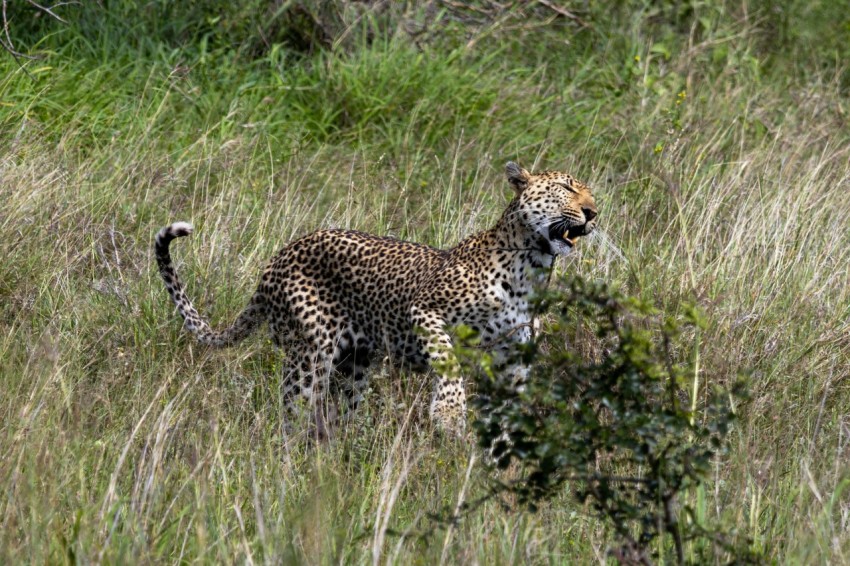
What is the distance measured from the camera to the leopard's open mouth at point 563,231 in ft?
18.8

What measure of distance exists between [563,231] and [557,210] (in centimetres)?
9

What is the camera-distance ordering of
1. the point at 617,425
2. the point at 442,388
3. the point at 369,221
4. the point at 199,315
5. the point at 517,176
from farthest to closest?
the point at 369,221 → the point at 199,315 → the point at 517,176 → the point at 442,388 → the point at 617,425

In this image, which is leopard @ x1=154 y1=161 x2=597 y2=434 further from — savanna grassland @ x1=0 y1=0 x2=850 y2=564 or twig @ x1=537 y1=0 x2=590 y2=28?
twig @ x1=537 y1=0 x2=590 y2=28

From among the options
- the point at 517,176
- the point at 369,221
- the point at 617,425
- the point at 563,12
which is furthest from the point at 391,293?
the point at 563,12

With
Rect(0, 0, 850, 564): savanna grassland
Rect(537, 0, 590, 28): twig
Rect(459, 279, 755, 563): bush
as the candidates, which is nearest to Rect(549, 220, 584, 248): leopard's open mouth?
Rect(0, 0, 850, 564): savanna grassland

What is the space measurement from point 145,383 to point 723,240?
10.2ft

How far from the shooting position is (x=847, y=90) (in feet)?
32.4

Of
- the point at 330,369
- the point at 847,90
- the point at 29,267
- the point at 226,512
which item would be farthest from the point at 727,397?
the point at 847,90

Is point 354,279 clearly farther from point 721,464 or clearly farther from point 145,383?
point 721,464

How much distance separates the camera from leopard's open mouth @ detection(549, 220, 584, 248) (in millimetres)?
5738

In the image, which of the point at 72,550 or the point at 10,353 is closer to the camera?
the point at 72,550

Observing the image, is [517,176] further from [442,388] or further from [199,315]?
[199,315]

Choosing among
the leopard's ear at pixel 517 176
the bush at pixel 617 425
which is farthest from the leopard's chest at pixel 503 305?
the bush at pixel 617 425

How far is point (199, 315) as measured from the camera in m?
6.11
